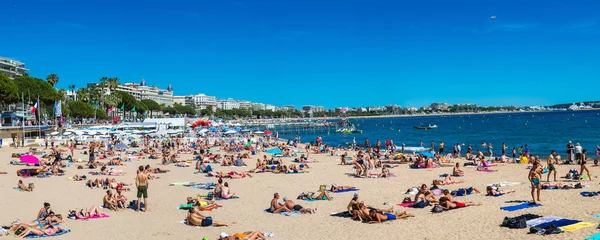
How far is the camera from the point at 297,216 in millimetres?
13281

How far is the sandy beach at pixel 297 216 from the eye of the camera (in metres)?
11.3

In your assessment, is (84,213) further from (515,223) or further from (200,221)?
(515,223)

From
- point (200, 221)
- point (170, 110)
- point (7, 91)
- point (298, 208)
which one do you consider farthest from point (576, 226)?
point (170, 110)

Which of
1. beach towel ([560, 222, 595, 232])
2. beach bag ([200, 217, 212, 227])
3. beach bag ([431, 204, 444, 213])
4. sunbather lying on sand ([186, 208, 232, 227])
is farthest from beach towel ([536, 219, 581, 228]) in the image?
beach bag ([200, 217, 212, 227])

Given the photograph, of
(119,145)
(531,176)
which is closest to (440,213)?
(531,176)

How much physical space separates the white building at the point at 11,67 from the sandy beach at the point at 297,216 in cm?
7756

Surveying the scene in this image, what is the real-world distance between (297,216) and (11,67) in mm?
95915

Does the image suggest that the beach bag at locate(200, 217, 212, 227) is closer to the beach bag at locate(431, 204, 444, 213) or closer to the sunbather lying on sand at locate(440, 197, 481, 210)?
the beach bag at locate(431, 204, 444, 213)

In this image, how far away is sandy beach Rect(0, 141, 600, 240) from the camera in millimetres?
11258

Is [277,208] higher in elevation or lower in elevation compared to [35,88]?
lower

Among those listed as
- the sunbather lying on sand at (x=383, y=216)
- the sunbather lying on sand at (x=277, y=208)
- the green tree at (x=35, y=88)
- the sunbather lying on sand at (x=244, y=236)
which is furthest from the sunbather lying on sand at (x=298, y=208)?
the green tree at (x=35, y=88)

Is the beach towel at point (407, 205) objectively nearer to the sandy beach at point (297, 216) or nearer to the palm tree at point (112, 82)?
the sandy beach at point (297, 216)

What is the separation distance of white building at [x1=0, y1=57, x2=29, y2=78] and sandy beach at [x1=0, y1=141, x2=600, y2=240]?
77.6 m

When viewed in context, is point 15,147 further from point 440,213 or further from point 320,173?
point 440,213
